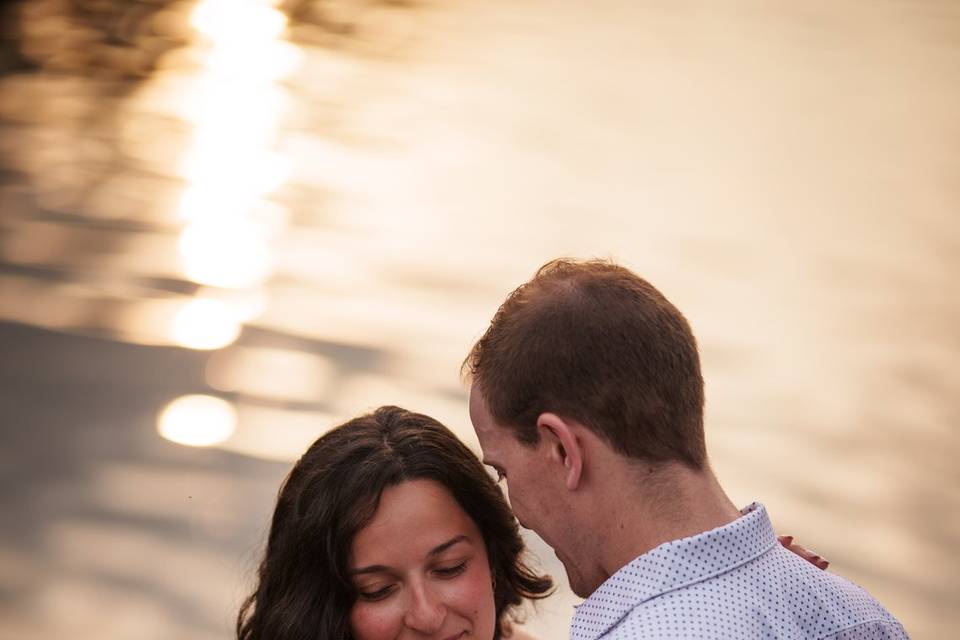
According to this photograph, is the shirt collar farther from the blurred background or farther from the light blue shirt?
the blurred background

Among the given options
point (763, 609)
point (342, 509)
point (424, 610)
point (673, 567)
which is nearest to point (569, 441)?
point (673, 567)

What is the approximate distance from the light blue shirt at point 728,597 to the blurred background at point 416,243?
254cm

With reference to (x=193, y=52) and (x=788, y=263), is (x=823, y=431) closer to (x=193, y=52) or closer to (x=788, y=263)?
(x=788, y=263)


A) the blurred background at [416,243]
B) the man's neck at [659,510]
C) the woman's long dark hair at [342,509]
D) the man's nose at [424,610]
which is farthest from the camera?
the blurred background at [416,243]

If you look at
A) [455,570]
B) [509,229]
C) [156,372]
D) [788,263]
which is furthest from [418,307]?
[455,570]

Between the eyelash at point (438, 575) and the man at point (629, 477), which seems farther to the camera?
the eyelash at point (438, 575)

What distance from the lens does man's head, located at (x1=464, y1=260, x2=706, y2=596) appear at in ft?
6.18

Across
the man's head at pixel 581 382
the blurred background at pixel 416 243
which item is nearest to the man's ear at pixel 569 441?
the man's head at pixel 581 382

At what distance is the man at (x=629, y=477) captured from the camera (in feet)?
5.83

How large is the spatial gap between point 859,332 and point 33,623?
3299 millimetres

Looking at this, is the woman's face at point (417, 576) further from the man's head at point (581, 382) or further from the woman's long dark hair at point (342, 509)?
the man's head at point (581, 382)

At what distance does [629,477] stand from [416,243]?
164 inches

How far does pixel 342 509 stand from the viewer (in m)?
2.60

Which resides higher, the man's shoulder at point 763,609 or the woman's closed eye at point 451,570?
the man's shoulder at point 763,609
